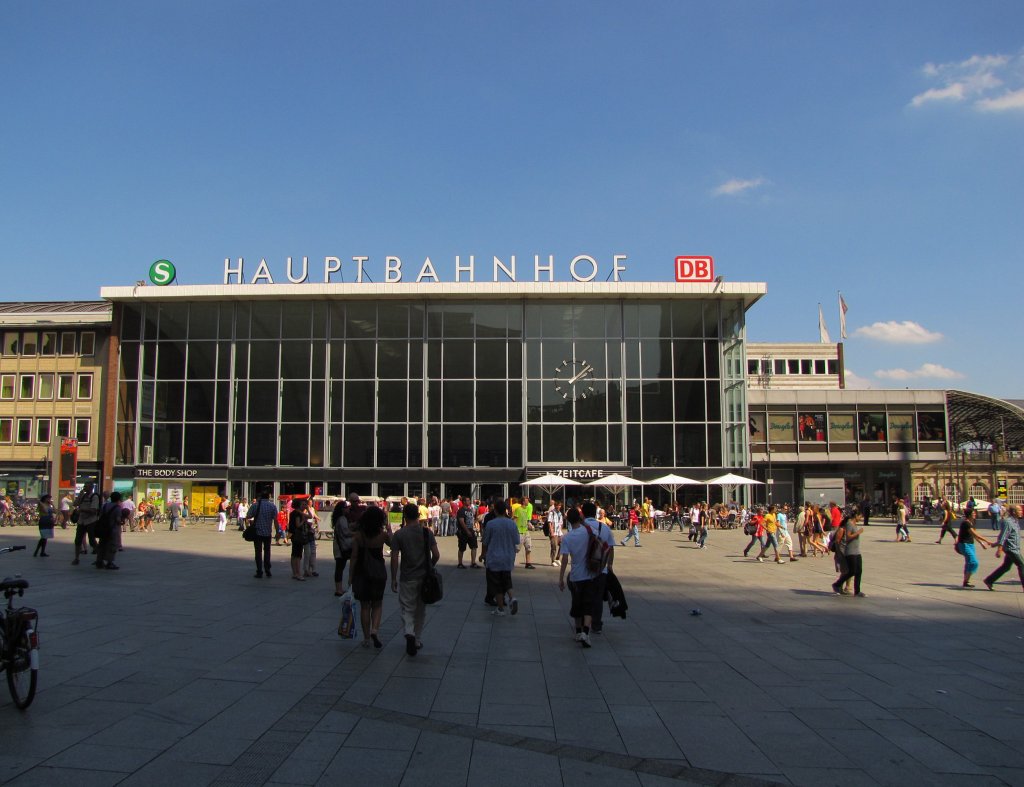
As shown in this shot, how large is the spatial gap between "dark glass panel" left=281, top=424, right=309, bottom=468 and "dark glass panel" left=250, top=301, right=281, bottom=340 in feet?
17.6

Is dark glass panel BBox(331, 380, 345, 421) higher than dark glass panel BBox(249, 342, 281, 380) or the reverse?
the reverse

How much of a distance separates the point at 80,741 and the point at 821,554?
22.4 meters

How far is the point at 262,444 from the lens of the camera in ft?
149

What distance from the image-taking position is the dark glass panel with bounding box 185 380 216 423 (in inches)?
1802

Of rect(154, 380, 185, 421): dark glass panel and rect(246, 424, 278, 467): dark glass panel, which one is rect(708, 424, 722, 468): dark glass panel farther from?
rect(154, 380, 185, 421): dark glass panel

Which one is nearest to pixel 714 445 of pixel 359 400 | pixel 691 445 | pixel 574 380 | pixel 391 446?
pixel 691 445

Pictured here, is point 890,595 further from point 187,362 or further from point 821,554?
point 187,362

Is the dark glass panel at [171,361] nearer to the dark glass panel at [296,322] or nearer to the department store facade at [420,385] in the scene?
the department store facade at [420,385]

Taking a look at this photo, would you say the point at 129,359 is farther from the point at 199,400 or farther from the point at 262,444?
the point at 262,444

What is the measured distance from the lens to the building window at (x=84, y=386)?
48594 millimetres

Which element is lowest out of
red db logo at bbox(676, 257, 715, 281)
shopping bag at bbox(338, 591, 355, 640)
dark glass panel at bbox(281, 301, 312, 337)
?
shopping bag at bbox(338, 591, 355, 640)

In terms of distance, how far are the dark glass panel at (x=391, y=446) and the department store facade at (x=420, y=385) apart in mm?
68

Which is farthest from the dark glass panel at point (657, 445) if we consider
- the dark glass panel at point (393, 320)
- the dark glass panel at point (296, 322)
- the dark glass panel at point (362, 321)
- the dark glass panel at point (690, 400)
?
the dark glass panel at point (296, 322)

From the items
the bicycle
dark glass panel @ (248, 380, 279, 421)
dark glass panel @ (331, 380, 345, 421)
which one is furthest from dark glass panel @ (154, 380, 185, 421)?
the bicycle
